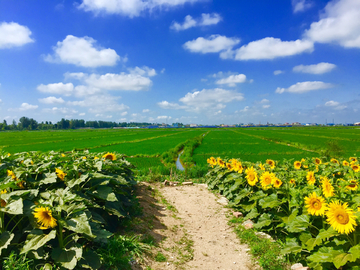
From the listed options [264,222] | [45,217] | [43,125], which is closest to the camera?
[45,217]

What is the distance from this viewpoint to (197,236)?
5.24 metres

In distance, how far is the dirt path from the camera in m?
4.06

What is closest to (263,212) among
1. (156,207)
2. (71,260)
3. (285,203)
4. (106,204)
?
(285,203)

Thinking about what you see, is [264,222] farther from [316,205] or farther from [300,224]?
[316,205]

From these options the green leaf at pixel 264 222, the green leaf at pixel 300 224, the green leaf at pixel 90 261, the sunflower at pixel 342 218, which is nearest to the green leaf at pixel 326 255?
the sunflower at pixel 342 218

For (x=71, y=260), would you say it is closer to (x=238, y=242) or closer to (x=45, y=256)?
(x=45, y=256)

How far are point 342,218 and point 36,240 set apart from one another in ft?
14.1

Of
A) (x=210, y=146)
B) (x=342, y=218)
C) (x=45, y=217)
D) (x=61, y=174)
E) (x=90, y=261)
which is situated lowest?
(x=210, y=146)

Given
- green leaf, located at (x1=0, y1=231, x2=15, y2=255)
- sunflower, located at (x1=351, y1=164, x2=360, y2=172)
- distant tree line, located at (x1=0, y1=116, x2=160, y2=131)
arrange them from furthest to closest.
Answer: distant tree line, located at (x1=0, y1=116, x2=160, y2=131), sunflower, located at (x1=351, y1=164, x2=360, y2=172), green leaf, located at (x1=0, y1=231, x2=15, y2=255)

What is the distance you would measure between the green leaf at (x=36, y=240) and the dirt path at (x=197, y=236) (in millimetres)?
1885

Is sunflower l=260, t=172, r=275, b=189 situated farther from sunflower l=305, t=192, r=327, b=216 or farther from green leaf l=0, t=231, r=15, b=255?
green leaf l=0, t=231, r=15, b=255

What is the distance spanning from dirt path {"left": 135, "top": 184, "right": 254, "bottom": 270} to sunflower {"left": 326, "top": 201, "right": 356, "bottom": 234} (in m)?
1.87

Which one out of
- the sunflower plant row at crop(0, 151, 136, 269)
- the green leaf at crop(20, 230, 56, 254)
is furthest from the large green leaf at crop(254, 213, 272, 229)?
the green leaf at crop(20, 230, 56, 254)

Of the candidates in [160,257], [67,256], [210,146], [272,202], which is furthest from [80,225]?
[210,146]
